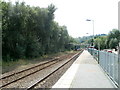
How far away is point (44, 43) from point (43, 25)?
4841mm

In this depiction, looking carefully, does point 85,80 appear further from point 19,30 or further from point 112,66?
point 19,30

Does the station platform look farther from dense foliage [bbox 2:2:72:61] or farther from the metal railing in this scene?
dense foliage [bbox 2:2:72:61]

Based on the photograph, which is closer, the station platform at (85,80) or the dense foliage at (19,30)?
the station platform at (85,80)

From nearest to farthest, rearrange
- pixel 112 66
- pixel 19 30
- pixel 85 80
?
pixel 112 66
pixel 85 80
pixel 19 30

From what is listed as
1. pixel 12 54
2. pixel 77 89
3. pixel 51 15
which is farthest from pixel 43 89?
pixel 51 15

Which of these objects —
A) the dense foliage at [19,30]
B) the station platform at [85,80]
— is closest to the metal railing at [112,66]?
the station platform at [85,80]

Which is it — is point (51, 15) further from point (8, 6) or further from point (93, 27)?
point (8, 6)

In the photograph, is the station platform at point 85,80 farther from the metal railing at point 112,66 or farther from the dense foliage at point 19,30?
the dense foliage at point 19,30

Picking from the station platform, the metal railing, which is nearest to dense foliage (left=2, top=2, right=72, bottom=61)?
the station platform

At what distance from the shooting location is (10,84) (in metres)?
10.7

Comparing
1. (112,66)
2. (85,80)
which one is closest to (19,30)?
(85,80)

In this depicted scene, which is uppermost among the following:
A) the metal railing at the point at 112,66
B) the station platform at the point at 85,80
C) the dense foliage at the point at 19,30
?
the dense foliage at the point at 19,30

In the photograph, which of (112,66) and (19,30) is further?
(19,30)

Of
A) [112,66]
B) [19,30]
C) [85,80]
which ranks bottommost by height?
[85,80]
